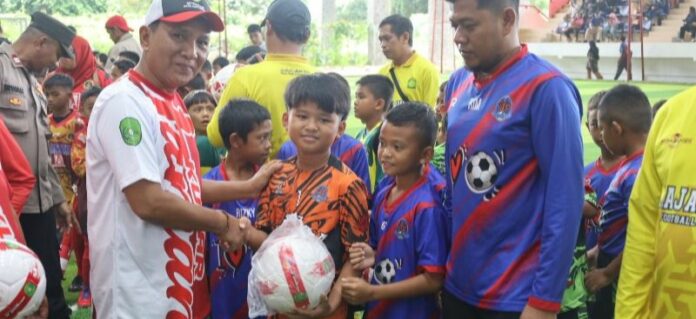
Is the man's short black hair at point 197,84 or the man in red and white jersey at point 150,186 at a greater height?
the man in red and white jersey at point 150,186

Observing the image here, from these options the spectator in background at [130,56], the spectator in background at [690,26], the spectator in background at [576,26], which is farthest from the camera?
the spectator in background at [576,26]

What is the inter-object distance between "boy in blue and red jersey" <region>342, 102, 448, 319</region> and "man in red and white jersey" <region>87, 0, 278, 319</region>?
0.70 metres

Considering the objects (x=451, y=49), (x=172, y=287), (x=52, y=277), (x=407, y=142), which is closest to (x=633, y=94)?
(x=407, y=142)

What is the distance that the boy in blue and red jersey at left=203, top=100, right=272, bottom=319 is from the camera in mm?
3871

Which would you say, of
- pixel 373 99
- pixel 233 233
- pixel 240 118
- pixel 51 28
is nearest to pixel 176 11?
pixel 233 233

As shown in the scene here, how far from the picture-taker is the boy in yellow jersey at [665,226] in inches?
95.4

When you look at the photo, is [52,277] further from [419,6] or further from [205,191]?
[419,6]

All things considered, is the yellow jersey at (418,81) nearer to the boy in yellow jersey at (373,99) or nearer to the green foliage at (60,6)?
the boy in yellow jersey at (373,99)

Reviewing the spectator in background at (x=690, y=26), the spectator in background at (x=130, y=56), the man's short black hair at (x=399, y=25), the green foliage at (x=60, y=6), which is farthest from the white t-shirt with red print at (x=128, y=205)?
the green foliage at (x=60, y=6)

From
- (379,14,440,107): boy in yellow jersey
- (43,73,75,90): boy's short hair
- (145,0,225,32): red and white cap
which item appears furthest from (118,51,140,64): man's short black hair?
→ (145,0,225,32): red and white cap

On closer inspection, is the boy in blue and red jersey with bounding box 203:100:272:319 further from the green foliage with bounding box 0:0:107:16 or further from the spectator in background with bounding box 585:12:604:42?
the green foliage with bounding box 0:0:107:16

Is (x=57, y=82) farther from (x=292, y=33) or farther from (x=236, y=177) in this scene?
(x=236, y=177)

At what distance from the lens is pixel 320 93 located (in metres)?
3.41

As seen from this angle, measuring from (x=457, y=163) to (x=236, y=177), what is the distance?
1.47 m
